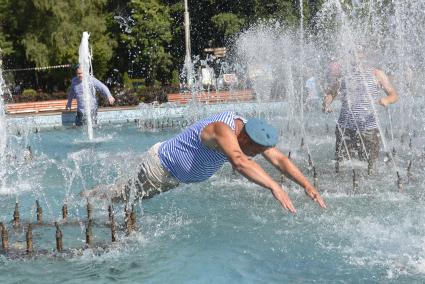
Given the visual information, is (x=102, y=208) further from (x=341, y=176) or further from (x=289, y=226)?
(x=341, y=176)

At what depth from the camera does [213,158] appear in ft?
16.6

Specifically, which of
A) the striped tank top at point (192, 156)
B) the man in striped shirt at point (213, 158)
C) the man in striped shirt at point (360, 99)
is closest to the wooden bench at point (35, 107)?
the man in striped shirt at point (360, 99)

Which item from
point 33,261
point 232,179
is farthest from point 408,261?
point 232,179

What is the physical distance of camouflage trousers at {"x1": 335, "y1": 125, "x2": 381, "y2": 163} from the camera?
816 cm

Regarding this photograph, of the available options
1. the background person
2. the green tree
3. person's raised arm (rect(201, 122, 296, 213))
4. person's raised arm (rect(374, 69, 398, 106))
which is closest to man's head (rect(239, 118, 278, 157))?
person's raised arm (rect(201, 122, 296, 213))

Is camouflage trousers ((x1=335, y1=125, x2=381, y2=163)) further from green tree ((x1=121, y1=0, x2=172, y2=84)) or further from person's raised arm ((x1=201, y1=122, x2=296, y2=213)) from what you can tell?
green tree ((x1=121, y1=0, x2=172, y2=84))

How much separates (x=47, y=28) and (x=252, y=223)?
82.6 feet

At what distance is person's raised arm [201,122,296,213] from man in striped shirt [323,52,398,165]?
371 cm

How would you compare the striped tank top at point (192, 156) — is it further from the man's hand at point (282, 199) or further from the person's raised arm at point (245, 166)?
the man's hand at point (282, 199)

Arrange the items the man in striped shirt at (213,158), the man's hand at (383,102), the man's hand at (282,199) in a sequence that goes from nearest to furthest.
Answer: the man's hand at (282,199) → the man in striped shirt at (213,158) → the man's hand at (383,102)

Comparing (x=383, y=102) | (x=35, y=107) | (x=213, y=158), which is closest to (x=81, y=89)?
(x=35, y=107)

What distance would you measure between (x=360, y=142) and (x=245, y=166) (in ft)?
13.8

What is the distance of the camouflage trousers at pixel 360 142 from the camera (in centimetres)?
816

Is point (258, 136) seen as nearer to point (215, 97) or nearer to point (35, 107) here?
point (35, 107)
